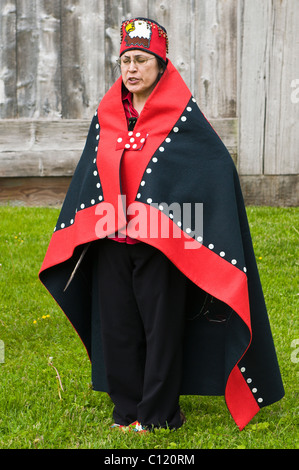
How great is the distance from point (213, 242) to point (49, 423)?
1242 mm

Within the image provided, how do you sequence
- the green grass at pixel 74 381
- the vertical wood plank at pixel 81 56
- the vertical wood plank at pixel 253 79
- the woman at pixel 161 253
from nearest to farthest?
1. the woman at pixel 161 253
2. the green grass at pixel 74 381
3. the vertical wood plank at pixel 253 79
4. the vertical wood plank at pixel 81 56

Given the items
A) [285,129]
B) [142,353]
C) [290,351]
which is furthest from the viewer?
[285,129]

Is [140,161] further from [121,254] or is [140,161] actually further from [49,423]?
[49,423]

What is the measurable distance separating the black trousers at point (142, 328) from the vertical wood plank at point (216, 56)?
4155 millimetres

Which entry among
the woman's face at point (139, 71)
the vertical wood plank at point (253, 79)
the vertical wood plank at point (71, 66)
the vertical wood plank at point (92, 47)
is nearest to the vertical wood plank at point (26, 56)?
the vertical wood plank at point (71, 66)

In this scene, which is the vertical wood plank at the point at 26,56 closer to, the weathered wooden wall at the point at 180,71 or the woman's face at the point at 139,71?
the weathered wooden wall at the point at 180,71

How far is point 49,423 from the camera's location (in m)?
3.58

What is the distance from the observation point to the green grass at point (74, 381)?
11.1ft

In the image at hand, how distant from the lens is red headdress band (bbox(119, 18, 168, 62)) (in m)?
3.34

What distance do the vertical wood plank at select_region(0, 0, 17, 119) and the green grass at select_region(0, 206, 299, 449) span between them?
159cm

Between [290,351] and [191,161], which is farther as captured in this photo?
[290,351]

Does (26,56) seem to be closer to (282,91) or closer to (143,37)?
(282,91)

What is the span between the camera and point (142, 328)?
3.48 m
